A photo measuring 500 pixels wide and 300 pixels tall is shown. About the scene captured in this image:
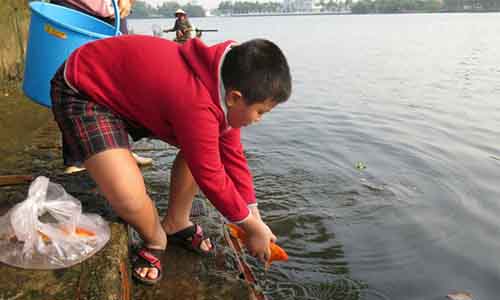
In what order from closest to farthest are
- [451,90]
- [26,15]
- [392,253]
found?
[392,253] < [26,15] < [451,90]

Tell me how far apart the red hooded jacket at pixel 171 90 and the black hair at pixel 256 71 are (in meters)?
0.05

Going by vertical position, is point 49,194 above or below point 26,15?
below

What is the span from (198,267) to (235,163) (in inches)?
23.0

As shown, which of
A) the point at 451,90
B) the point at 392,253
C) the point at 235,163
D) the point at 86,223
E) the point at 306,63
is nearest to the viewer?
the point at 86,223

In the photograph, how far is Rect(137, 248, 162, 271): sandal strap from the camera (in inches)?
80.6

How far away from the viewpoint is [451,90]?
8.75 meters

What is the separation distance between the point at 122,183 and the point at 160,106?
37 cm

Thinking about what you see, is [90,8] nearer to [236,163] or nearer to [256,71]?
[236,163]

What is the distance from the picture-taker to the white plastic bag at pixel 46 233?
1.71 metres

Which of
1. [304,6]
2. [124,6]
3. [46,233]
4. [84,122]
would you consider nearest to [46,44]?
[124,6]

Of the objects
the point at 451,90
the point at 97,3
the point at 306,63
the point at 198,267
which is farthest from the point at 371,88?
the point at 198,267

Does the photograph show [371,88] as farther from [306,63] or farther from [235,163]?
[235,163]

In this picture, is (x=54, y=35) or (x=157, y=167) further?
(x=157, y=167)

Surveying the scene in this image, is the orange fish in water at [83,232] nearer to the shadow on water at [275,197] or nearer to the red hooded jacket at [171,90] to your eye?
the shadow on water at [275,197]
